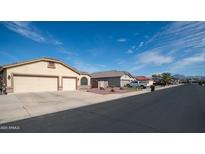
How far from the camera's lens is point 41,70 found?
1938cm

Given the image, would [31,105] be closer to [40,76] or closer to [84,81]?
[40,76]

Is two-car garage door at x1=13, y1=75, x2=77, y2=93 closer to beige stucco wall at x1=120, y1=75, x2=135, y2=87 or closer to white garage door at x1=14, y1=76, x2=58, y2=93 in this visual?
white garage door at x1=14, y1=76, x2=58, y2=93

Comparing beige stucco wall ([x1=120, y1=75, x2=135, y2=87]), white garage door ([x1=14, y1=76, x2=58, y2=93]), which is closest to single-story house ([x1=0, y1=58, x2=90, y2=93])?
white garage door ([x1=14, y1=76, x2=58, y2=93])

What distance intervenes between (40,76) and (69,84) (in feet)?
16.1

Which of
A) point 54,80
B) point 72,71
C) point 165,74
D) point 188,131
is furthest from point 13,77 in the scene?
point 165,74

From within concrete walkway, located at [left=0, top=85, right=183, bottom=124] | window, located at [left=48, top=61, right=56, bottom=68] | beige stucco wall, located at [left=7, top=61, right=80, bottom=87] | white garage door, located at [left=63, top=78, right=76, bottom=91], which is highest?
window, located at [left=48, top=61, right=56, bottom=68]

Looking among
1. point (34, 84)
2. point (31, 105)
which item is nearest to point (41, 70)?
point (34, 84)

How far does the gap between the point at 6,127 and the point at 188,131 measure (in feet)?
21.9

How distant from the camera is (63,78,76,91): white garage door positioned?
73.1ft

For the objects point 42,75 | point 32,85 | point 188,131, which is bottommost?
point 188,131

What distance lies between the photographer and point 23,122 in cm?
Answer: 605

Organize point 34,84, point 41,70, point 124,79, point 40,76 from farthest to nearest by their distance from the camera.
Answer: point 124,79
point 41,70
point 40,76
point 34,84

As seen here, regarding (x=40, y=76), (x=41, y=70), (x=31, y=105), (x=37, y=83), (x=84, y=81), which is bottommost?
(x=31, y=105)
